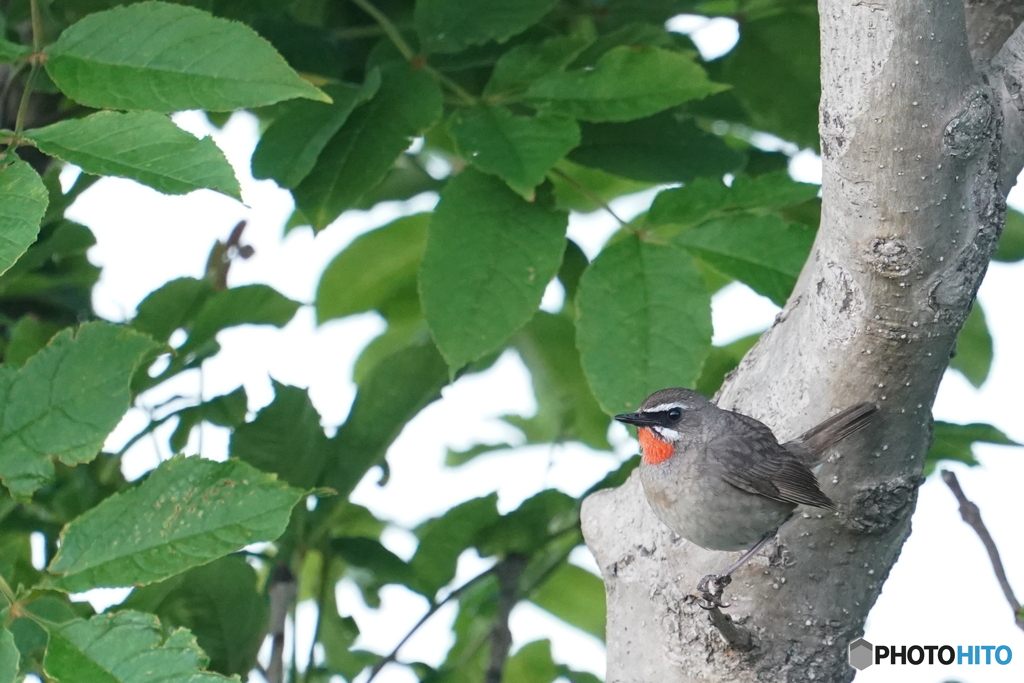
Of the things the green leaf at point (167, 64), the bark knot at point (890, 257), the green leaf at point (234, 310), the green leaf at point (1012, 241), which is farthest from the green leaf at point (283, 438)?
the green leaf at point (1012, 241)

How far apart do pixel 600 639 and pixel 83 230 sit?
1051 millimetres

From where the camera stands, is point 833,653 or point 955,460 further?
point 955,460

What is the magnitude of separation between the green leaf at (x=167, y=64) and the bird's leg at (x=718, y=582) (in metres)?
0.59

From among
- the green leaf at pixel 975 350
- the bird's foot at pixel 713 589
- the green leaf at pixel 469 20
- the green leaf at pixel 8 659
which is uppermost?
the green leaf at pixel 469 20

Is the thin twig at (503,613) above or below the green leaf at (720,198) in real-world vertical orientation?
below

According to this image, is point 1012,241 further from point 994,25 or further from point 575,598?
point 575,598

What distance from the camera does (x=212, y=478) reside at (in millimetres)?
995

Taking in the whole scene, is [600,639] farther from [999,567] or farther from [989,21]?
[989,21]

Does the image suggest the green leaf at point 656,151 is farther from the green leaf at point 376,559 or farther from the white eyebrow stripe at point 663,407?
the green leaf at point 376,559

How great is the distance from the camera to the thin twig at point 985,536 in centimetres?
98

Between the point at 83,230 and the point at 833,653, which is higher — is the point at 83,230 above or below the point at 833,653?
above

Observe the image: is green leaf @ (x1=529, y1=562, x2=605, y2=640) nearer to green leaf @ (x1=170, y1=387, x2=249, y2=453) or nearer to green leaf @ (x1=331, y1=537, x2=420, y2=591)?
green leaf @ (x1=331, y1=537, x2=420, y2=591)

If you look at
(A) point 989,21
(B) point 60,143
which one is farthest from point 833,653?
(B) point 60,143

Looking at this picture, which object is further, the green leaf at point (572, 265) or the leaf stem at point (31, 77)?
the green leaf at point (572, 265)
